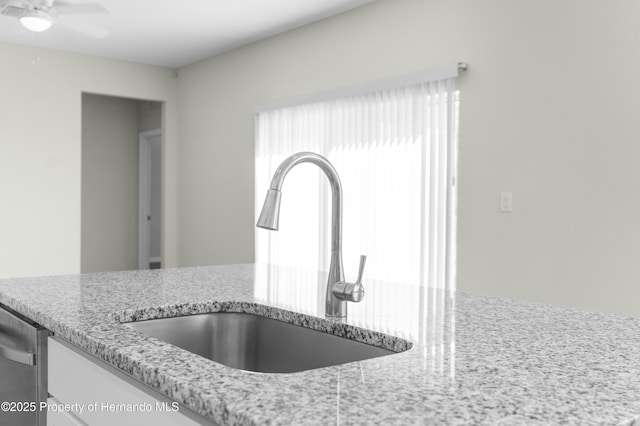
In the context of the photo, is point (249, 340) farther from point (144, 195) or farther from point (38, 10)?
point (144, 195)

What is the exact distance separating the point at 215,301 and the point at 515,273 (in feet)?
7.66

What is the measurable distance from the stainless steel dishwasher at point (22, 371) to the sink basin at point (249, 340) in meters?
0.21

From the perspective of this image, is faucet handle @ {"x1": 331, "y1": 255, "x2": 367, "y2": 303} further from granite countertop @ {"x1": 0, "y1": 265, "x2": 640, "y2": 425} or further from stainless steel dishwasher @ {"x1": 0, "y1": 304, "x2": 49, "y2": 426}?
stainless steel dishwasher @ {"x1": 0, "y1": 304, "x2": 49, "y2": 426}

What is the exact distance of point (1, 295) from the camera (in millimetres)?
1612

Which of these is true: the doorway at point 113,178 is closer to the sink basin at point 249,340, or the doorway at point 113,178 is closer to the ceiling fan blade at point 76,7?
the ceiling fan blade at point 76,7

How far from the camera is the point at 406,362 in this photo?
3.11ft

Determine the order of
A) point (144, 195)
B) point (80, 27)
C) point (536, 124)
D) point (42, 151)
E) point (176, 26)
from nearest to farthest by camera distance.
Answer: point (536, 124) < point (80, 27) < point (176, 26) < point (42, 151) < point (144, 195)

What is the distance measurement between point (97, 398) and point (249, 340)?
1.65 ft

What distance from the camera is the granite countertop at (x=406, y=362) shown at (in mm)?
730

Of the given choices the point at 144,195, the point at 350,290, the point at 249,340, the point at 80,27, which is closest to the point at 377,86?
the point at 80,27

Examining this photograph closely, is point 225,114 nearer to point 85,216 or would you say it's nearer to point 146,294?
point 85,216

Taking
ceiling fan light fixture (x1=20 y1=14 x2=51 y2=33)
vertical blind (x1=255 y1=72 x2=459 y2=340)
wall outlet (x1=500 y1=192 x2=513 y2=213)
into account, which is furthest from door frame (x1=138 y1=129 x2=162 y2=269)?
wall outlet (x1=500 y1=192 x2=513 y2=213)

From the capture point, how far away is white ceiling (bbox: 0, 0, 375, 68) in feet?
14.2

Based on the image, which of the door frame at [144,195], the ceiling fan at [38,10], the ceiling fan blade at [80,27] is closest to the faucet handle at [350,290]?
the ceiling fan at [38,10]
